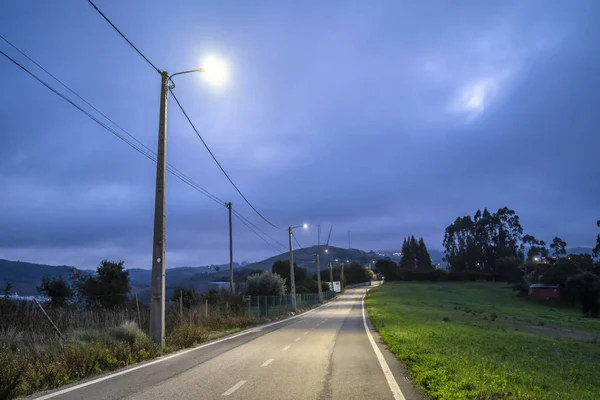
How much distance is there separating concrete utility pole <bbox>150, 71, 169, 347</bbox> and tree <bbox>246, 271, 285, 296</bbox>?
48047 mm

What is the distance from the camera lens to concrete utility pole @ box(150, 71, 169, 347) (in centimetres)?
1590

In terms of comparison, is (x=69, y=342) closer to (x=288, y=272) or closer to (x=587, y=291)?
(x=587, y=291)

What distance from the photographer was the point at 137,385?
9359 mm

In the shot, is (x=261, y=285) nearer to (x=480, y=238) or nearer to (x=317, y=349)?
(x=317, y=349)

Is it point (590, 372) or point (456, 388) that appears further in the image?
point (590, 372)

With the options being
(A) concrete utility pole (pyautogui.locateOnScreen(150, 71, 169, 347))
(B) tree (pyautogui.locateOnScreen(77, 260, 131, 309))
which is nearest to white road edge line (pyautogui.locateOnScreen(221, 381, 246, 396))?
(A) concrete utility pole (pyautogui.locateOnScreen(150, 71, 169, 347))

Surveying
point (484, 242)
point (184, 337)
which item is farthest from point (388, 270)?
point (184, 337)

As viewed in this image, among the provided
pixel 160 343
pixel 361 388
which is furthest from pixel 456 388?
pixel 160 343

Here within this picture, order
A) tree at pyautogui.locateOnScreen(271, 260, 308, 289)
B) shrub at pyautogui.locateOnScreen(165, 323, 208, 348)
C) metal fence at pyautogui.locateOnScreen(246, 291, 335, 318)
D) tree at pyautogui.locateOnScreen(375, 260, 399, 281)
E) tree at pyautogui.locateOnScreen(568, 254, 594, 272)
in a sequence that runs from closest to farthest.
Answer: shrub at pyautogui.locateOnScreen(165, 323, 208, 348) < metal fence at pyautogui.locateOnScreen(246, 291, 335, 318) < tree at pyautogui.locateOnScreen(568, 254, 594, 272) < tree at pyautogui.locateOnScreen(271, 260, 308, 289) < tree at pyautogui.locateOnScreen(375, 260, 399, 281)

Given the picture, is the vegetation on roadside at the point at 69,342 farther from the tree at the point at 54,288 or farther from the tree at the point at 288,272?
the tree at the point at 288,272

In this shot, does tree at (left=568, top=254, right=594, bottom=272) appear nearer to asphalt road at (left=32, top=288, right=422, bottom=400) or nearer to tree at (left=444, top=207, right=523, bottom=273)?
tree at (left=444, top=207, right=523, bottom=273)

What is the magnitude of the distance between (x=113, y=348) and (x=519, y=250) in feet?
615

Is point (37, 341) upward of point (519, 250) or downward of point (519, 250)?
downward

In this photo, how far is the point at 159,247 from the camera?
16.8m
